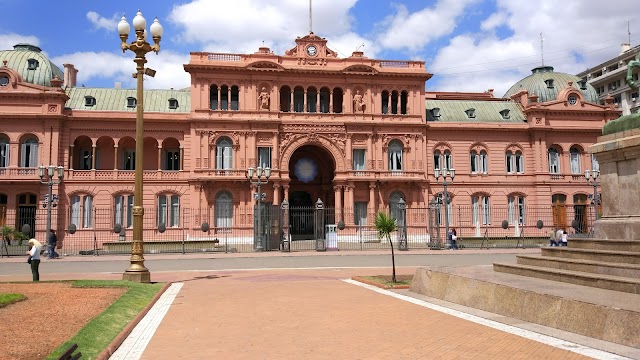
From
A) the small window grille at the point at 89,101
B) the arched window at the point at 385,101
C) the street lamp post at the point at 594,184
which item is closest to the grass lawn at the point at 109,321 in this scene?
the street lamp post at the point at 594,184

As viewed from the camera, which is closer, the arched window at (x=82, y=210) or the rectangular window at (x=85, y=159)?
the arched window at (x=82, y=210)

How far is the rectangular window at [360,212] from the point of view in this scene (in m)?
45.3

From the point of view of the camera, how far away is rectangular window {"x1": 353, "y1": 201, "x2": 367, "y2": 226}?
4529 cm

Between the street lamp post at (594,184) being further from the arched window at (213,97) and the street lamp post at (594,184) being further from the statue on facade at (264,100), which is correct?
the arched window at (213,97)

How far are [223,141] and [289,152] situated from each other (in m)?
5.63

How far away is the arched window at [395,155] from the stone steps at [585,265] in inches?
1341

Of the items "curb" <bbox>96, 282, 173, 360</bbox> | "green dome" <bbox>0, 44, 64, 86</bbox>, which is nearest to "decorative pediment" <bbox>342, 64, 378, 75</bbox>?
"green dome" <bbox>0, 44, 64, 86</bbox>

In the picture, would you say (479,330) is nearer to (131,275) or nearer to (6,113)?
(131,275)

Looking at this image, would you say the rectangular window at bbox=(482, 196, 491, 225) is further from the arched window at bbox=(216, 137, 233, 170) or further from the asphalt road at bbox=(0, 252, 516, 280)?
the arched window at bbox=(216, 137, 233, 170)

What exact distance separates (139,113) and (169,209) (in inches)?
1123

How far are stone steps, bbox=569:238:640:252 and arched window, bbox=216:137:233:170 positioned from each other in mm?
35095

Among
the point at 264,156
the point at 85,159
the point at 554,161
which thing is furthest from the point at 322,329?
the point at 554,161

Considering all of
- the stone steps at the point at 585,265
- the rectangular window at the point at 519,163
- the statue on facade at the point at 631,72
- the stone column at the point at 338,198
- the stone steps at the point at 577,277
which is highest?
the rectangular window at the point at 519,163

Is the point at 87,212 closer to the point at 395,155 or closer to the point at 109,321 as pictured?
the point at 395,155
